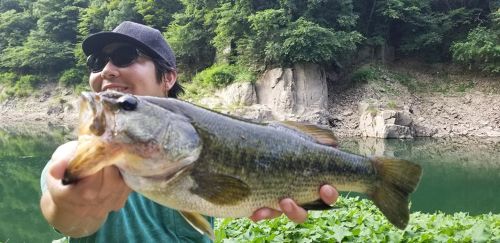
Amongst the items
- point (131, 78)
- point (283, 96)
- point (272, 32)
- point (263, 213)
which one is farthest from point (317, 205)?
point (272, 32)

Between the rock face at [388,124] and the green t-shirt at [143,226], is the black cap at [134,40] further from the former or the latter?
the rock face at [388,124]

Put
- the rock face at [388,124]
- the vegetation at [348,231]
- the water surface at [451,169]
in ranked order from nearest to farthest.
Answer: the vegetation at [348,231], the water surface at [451,169], the rock face at [388,124]

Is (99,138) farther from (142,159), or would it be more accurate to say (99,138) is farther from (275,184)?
(275,184)

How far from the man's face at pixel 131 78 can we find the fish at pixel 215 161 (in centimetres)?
123

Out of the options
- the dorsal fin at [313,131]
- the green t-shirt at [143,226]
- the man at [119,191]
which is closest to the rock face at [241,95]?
the man at [119,191]

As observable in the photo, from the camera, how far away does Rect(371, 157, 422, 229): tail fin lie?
7.54ft

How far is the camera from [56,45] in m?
41.6

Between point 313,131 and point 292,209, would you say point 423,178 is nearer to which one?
point 313,131

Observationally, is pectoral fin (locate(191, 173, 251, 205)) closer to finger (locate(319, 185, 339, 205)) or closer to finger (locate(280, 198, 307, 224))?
finger (locate(280, 198, 307, 224))

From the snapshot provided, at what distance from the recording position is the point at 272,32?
28203 mm

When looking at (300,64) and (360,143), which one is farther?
(300,64)

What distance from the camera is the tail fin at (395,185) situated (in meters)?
2.30

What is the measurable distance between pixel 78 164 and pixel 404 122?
84.5ft

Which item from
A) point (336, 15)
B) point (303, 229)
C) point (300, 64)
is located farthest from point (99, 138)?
point (336, 15)
